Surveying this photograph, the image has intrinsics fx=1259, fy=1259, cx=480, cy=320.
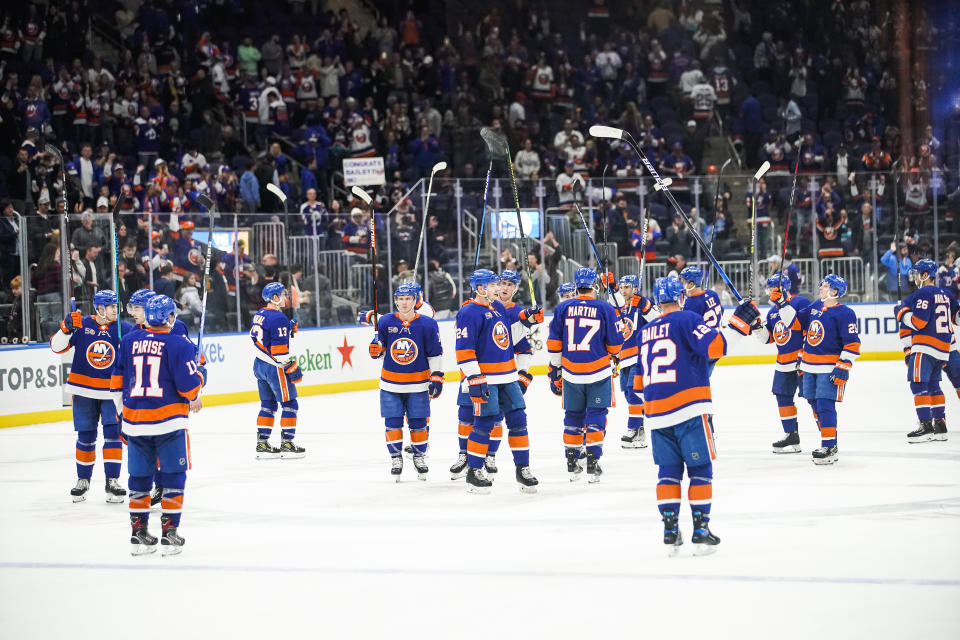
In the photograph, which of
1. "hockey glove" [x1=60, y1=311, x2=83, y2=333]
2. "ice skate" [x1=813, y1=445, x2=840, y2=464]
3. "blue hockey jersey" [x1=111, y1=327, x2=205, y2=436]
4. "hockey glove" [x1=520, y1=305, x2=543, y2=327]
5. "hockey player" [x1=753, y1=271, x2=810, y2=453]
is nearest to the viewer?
"blue hockey jersey" [x1=111, y1=327, x2=205, y2=436]

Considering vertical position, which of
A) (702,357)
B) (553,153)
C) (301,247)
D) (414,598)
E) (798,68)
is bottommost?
(414,598)

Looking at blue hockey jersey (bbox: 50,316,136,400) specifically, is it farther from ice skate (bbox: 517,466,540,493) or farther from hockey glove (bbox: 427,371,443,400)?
ice skate (bbox: 517,466,540,493)

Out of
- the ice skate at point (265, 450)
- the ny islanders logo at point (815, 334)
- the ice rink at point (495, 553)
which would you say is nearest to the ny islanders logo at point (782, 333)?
the ny islanders logo at point (815, 334)

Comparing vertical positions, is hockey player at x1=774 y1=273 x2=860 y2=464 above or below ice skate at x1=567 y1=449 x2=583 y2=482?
above

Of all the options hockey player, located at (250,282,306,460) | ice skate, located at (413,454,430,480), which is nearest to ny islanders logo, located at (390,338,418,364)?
ice skate, located at (413,454,430,480)

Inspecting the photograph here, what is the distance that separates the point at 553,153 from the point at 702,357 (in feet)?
47.2

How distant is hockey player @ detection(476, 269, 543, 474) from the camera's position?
880cm

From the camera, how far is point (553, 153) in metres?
20.8

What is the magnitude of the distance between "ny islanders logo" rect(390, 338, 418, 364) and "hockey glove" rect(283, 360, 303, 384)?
170 centimetres

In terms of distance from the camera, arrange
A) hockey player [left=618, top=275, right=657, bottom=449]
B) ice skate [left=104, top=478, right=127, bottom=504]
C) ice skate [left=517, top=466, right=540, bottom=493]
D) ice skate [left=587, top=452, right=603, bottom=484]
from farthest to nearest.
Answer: hockey player [left=618, top=275, right=657, bottom=449]
ice skate [left=587, top=452, right=603, bottom=484]
ice skate [left=104, top=478, right=127, bottom=504]
ice skate [left=517, top=466, right=540, bottom=493]

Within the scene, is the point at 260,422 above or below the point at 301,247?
below

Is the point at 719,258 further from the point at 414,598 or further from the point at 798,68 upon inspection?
the point at 414,598

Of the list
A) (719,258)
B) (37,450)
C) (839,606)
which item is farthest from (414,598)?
(719,258)

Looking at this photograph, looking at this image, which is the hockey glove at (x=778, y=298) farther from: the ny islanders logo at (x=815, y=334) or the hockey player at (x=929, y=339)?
the hockey player at (x=929, y=339)
